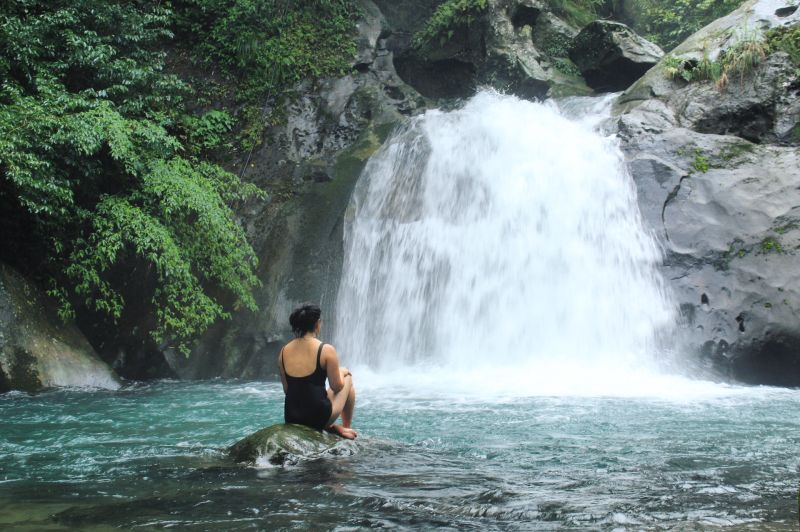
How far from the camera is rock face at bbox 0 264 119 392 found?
9180 millimetres

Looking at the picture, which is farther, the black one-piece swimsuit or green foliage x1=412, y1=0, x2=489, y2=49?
green foliage x1=412, y1=0, x2=489, y2=49

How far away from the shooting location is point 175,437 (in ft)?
20.2

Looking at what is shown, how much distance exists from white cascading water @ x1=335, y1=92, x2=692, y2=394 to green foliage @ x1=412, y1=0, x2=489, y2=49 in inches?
164

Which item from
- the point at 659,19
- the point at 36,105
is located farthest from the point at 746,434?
the point at 659,19

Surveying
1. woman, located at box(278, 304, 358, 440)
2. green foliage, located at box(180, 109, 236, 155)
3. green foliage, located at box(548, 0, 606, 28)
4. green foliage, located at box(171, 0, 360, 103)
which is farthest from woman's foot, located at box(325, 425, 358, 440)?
green foliage, located at box(548, 0, 606, 28)

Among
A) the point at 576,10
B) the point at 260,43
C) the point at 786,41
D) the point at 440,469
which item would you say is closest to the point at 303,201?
the point at 260,43

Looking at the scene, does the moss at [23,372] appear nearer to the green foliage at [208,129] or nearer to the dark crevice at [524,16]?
the green foliage at [208,129]

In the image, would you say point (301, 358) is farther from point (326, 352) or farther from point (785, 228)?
point (785, 228)

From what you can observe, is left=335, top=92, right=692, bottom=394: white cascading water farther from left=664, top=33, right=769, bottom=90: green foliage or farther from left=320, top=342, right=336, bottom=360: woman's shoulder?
left=320, top=342, right=336, bottom=360: woman's shoulder

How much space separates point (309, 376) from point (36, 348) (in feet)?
20.5

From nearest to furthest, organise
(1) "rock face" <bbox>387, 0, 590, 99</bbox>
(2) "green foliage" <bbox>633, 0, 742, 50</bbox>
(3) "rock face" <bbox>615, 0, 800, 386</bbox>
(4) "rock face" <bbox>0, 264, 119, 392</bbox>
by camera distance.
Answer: (3) "rock face" <bbox>615, 0, 800, 386</bbox>, (4) "rock face" <bbox>0, 264, 119, 392</bbox>, (1) "rock face" <bbox>387, 0, 590, 99</bbox>, (2) "green foliage" <bbox>633, 0, 742, 50</bbox>

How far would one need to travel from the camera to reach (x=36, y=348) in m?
9.45

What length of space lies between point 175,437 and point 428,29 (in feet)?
43.1

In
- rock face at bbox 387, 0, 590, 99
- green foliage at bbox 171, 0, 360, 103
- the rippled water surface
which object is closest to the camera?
the rippled water surface
